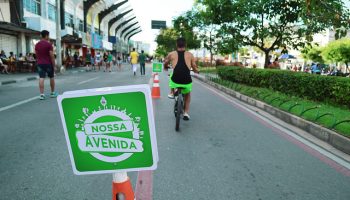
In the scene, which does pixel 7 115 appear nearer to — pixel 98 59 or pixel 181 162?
pixel 181 162

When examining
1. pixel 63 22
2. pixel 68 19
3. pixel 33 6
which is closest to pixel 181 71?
pixel 33 6

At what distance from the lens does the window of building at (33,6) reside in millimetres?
25975

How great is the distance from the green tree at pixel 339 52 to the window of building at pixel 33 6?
110 ft

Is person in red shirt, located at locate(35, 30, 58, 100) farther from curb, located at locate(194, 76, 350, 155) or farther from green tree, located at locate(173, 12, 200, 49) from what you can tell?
green tree, located at locate(173, 12, 200, 49)

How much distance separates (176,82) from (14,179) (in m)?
3.64

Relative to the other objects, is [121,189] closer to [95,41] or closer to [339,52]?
[339,52]

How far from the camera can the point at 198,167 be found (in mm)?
4016

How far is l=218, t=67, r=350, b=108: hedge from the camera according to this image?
8.59m

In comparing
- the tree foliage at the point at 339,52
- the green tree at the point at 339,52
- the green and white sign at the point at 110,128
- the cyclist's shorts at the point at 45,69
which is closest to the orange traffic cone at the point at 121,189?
the green and white sign at the point at 110,128

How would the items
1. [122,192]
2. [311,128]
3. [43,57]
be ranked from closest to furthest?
[122,192] < [311,128] < [43,57]

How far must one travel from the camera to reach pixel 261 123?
7.04m

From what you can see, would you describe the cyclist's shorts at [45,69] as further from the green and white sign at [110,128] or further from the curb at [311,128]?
the green and white sign at [110,128]

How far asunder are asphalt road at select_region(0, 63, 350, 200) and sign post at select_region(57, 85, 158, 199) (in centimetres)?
141

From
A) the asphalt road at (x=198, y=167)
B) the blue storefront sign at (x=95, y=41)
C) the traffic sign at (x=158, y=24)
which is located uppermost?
the traffic sign at (x=158, y=24)
